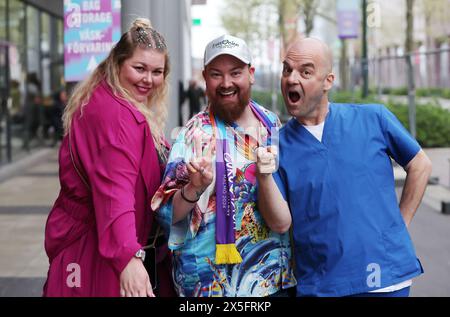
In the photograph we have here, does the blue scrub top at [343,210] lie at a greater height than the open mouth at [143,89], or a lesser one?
lesser

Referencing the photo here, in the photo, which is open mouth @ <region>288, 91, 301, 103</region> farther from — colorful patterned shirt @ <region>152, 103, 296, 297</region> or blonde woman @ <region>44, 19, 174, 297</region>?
blonde woman @ <region>44, 19, 174, 297</region>

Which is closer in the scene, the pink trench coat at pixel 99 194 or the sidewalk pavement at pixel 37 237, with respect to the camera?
the pink trench coat at pixel 99 194

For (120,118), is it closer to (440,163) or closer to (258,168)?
(258,168)

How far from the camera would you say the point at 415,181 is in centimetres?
310

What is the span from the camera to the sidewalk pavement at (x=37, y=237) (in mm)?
6973

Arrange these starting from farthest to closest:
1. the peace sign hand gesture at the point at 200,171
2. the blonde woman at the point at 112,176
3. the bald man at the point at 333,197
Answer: the bald man at the point at 333,197
the blonde woman at the point at 112,176
the peace sign hand gesture at the point at 200,171

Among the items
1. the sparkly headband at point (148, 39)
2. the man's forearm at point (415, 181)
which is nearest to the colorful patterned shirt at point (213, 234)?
the sparkly headband at point (148, 39)

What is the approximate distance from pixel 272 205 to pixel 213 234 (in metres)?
0.24

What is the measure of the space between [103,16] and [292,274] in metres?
4.46

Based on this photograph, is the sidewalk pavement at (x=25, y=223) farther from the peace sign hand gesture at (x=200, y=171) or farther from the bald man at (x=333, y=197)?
the peace sign hand gesture at (x=200, y=171)

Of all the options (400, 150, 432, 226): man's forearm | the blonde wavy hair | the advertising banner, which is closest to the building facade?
the advertising banner

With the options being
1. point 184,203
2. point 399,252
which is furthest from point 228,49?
point 399,252

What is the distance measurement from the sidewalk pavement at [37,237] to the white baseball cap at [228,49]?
13.8ft
